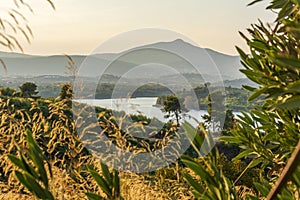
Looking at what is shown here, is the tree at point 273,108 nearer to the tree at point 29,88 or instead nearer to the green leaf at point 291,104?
the green leaf at point 291,104

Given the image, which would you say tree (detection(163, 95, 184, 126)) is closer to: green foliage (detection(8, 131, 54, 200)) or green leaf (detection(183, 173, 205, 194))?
green leaf (detection(183, 173, 205, 194))

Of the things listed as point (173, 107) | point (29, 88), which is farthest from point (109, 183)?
point (29, 88)

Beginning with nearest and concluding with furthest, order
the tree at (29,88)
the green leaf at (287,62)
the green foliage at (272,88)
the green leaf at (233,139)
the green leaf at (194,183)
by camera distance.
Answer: the green leaf at (287,62) → the green leaf at (194,183) → the green foliage at (272,88) → the green leaf at (233,139) → the tree at (29,88)

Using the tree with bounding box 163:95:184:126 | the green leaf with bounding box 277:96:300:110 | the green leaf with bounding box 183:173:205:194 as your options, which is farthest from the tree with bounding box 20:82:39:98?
the green leaf with bounding box 277:96:300:110

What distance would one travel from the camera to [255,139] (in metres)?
0.93

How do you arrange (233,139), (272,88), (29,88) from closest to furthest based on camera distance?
1. (272,88)
2. (233,139)
3. (29,88)

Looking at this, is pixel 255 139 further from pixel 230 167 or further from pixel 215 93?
pixel 215 93

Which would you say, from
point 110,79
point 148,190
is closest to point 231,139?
point 148,190

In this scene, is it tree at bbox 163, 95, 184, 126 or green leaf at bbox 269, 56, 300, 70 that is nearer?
green leaf at bbox 269, 56, 300, 70

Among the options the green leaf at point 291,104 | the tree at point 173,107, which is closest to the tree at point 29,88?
the tree at point 173,107

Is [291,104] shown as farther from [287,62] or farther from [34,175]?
[34,175]

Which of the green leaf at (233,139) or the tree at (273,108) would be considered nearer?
the tree at (273,108)

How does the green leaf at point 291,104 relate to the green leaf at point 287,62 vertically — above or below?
below

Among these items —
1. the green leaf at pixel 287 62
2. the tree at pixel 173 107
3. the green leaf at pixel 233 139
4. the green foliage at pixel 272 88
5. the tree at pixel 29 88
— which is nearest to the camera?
the green leaf at pixel 287 62
